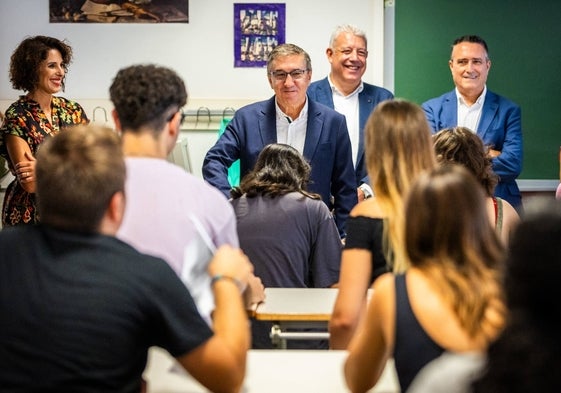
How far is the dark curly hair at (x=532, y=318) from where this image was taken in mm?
1098

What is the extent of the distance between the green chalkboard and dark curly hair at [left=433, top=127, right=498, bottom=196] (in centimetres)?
281

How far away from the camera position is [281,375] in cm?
219

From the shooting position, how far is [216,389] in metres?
1.80

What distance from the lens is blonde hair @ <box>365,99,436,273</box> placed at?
8.18ft

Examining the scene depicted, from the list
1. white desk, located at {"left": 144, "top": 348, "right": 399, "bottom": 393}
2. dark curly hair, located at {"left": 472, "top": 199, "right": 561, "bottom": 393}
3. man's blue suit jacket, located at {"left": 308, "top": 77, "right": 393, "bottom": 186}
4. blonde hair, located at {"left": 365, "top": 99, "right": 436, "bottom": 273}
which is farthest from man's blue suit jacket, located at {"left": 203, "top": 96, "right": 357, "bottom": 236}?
dark curly hair, located at {"left": 472, "top": 199, "right": 561, "bottom": 393}

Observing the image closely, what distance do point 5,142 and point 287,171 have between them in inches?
64.1

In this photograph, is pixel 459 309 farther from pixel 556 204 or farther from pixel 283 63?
pixel 283 63

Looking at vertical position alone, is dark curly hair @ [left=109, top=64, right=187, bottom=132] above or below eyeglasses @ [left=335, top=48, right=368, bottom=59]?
below

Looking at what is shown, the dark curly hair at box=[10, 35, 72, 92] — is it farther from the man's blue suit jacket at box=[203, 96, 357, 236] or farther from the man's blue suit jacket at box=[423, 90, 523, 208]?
the man's blue suit jacket at box=[423, 90, 523, 208]

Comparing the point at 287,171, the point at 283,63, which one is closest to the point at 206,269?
the point at 287,171

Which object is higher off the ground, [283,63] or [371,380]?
[283,63]

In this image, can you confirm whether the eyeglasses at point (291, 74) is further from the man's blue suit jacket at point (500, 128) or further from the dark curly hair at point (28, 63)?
the dark curly hair at point (28, 63)

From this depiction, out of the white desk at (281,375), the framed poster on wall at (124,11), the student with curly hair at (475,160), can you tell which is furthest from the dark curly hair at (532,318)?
the framed poster on wall at (124,11)

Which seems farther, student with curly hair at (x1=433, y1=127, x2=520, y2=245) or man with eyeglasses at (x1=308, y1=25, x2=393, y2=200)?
man with eyeglasses at (x1=308, y1=25, x2=393, y2=200)
